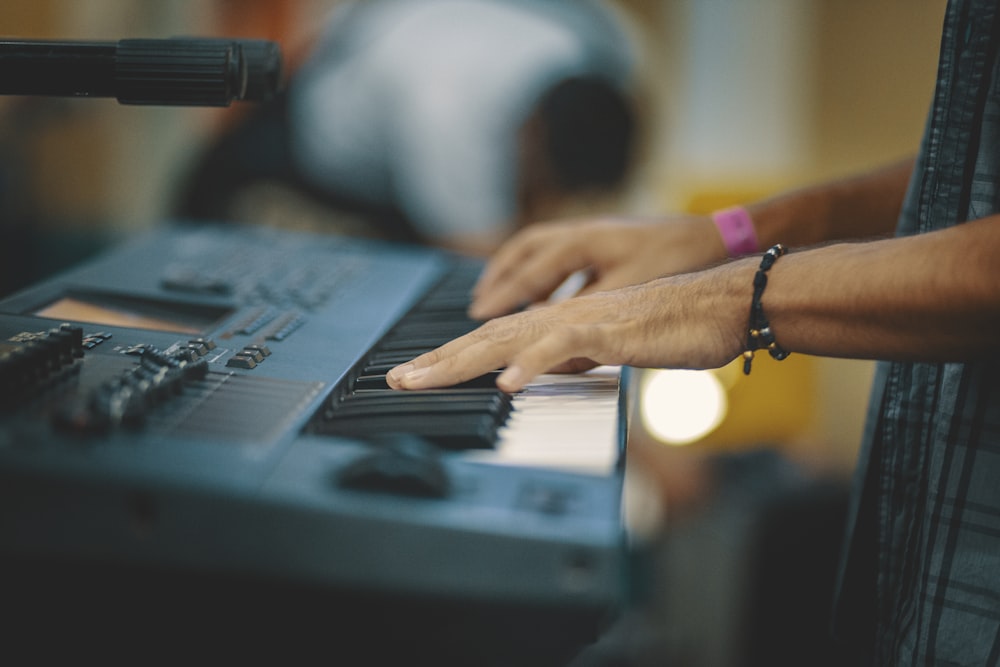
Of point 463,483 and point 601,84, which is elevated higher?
point 601,84

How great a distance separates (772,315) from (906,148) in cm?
262

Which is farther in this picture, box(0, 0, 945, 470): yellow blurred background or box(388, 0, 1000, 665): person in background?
box(0, 0, 945, 470): yellow blurred background

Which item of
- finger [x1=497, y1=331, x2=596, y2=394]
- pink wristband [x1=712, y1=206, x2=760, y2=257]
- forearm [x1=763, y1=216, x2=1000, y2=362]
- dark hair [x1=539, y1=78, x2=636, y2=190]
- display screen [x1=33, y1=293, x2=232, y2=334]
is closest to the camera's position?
forearm [x1=763, y1=216, x2=1000, y2=362]

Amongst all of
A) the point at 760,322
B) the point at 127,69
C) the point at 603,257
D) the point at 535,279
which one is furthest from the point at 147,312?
the point at 760,322

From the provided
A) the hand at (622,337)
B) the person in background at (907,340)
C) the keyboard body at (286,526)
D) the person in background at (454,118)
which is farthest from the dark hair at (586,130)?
the keyboard body at (286,526)

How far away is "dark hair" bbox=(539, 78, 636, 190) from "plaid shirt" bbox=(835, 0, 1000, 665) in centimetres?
222

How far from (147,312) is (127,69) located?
394 millimetres

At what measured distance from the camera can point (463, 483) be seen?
76 centimetres

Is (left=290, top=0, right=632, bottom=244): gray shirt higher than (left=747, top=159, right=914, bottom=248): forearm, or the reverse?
(left=290, top=0, right=632, bottom=244): gray shirt

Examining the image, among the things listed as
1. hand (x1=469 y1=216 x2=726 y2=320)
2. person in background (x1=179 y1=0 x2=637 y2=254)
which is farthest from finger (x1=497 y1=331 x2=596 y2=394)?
person in background (x1=179 y1=0 x2=637 y2=254)

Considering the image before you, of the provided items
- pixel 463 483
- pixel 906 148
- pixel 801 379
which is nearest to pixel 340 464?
pixel 463 483

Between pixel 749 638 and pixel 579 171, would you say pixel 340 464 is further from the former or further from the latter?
pixel 579 171

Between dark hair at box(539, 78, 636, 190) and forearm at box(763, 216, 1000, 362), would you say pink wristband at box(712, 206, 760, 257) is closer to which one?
forearm at box(763, 216, 1000, 362)

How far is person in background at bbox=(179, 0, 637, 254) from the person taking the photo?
3.35 metres
